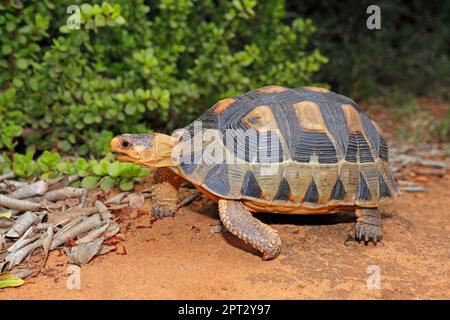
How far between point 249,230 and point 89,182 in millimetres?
1738

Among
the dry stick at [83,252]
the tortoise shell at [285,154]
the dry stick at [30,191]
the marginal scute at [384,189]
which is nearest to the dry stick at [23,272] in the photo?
the dry stick at [83,252]

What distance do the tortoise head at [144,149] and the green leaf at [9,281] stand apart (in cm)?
105

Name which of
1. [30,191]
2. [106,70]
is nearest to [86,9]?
[106,70]

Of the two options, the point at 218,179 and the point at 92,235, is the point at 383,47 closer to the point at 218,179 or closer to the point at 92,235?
the point at 218,179

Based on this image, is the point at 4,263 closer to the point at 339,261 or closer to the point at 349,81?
the point at 339,261

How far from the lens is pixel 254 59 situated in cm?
634

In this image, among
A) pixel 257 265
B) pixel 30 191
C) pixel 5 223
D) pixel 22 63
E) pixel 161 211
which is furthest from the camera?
pixel 22 63

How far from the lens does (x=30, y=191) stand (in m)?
4.52

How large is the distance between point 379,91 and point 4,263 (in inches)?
301

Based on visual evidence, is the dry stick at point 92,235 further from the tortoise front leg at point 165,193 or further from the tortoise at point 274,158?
the tortoise at point 274,158

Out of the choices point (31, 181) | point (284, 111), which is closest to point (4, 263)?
point (31, 181)

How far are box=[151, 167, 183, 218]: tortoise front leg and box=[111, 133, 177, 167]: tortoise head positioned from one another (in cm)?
41

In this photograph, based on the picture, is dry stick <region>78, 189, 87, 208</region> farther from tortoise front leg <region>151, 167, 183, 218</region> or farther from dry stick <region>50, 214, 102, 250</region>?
tortoise front leg <region>151, 167, 183, 218</region>

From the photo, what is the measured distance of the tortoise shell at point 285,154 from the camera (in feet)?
12.3
